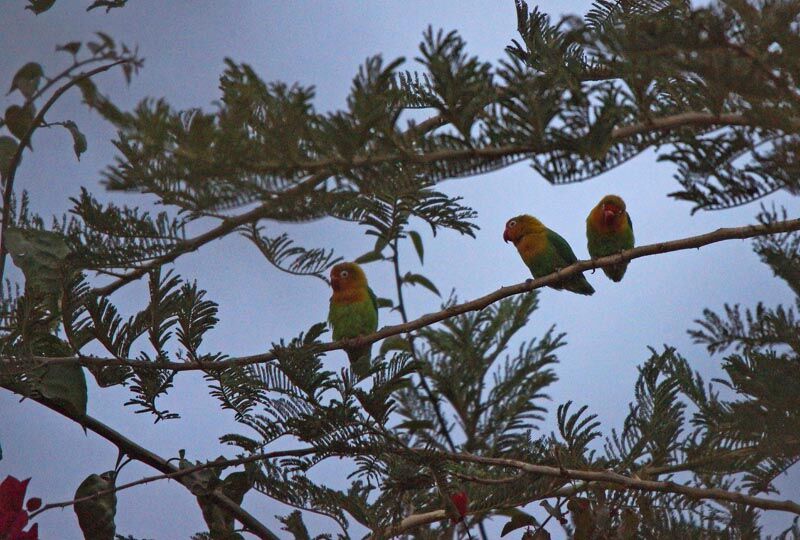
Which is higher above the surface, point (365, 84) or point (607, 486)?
point (365, 84)

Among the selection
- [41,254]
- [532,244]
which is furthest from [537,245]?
[41,254]

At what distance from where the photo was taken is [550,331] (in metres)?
3.15

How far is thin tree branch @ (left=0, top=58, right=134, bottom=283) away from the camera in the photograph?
1.39 m

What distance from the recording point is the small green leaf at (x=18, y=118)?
1540 mm

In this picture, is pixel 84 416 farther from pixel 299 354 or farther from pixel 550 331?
pixel 550 331

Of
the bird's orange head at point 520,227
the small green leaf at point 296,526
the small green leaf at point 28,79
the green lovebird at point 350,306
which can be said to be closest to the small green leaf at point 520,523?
the small green leaf at point 296,526

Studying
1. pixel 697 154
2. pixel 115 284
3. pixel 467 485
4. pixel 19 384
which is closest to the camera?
pixel 697 154

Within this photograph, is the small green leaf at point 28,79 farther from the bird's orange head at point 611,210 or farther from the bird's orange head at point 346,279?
the bird's orange head at point 611,210

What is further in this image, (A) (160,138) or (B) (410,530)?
(B) (410,530)

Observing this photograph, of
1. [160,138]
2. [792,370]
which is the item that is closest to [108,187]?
[160,138]

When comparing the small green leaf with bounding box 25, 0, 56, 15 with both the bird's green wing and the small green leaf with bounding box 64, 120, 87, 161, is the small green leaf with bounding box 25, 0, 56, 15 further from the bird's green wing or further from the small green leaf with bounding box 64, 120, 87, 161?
the bird's green wing

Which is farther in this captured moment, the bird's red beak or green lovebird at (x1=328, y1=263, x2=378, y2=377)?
the bird's red beak

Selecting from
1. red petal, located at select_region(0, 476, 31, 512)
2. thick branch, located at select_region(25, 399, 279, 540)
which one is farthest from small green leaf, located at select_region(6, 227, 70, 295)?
red petal, located at select_region(0, 476, 31, 512)

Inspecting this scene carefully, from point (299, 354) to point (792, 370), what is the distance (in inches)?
36.8
